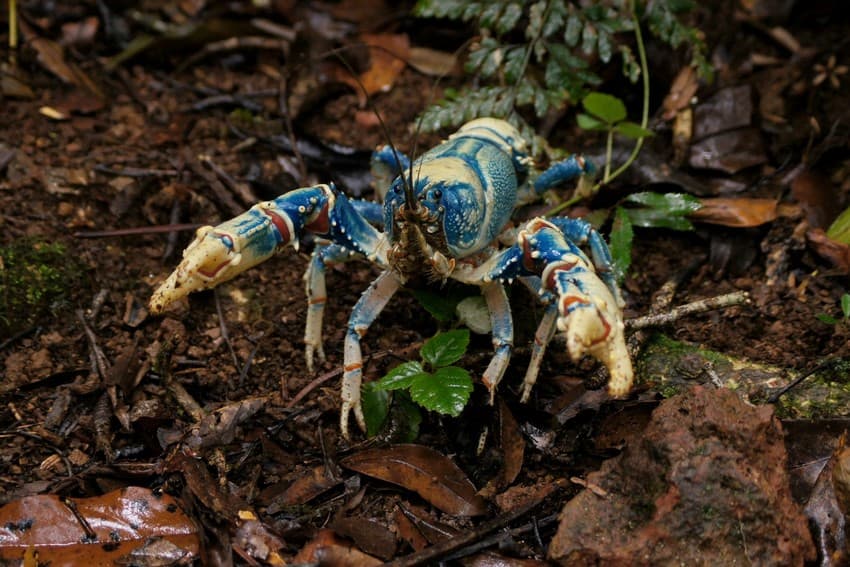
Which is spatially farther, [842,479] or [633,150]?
[633,150]

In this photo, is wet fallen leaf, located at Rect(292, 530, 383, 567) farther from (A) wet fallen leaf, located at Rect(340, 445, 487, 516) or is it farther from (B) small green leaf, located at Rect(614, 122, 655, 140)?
(B) small green leaf, located at Rect(614, 122, 655, 140)

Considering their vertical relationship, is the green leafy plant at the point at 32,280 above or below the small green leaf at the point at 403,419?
above

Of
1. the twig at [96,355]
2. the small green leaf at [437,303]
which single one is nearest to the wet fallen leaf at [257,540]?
the twig at [96,355]

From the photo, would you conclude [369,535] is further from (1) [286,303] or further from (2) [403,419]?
(1) [286,303]

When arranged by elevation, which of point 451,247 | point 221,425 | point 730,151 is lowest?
point 221,425

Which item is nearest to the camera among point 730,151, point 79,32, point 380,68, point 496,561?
point 496,561

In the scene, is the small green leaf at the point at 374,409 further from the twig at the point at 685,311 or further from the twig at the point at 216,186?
the twig at the point at 216,186

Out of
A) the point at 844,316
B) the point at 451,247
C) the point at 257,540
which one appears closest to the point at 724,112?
the point at 844,316
